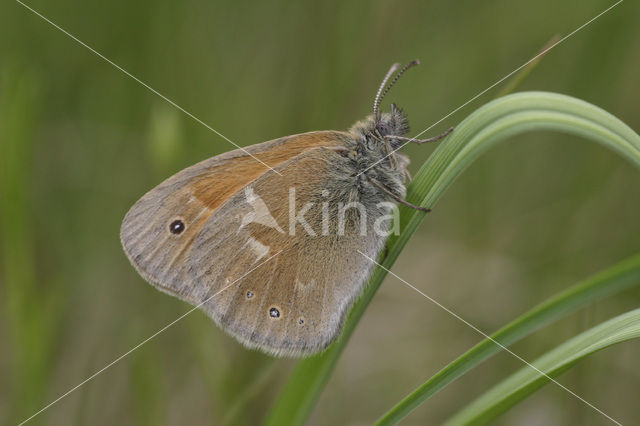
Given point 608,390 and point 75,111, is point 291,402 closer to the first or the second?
point 608,390

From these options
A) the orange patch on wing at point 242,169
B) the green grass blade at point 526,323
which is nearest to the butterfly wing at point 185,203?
the orange patch on wing at point 242,169

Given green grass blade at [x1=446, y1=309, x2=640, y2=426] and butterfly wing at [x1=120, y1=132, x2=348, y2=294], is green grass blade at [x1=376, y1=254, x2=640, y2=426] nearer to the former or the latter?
green grass blade at [x1=446, y1=309, x2=640, y2=426]

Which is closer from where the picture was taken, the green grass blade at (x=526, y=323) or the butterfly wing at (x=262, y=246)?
the green grass blade at (x=526, y=323)

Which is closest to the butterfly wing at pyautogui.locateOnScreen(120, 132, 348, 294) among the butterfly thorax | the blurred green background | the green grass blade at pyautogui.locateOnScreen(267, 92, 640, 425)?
the butterfly thorax

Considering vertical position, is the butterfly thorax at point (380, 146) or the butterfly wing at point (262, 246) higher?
the butterfly thorax at point (380, 146)

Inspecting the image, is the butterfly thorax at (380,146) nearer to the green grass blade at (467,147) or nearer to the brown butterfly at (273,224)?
the brown butterfly at (273,224)

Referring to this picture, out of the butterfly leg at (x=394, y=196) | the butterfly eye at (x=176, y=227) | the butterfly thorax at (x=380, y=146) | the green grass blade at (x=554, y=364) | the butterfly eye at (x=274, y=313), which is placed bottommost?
the butterfly eye at (x=274, y=313)

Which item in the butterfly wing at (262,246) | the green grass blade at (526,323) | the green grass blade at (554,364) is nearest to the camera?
the green grass blade at (554,364)

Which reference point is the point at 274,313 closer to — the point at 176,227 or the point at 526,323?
the point at 176,227
